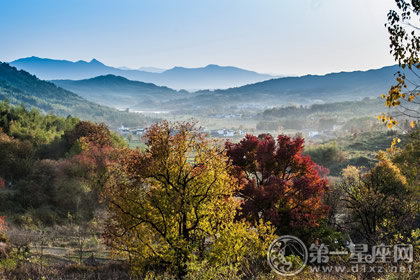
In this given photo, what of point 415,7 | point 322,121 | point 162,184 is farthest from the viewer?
point 322,121

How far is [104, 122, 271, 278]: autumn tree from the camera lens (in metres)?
9.92

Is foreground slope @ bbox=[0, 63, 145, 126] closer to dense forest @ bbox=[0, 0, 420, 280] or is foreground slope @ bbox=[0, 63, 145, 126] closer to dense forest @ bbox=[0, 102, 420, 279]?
dense forest @ bbox=[0, 0, 420, 280]

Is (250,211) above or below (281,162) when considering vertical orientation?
below

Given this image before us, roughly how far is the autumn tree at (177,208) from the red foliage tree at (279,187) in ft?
5.35

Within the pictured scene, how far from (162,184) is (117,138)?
103 feet

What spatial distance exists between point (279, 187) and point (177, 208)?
188 inches

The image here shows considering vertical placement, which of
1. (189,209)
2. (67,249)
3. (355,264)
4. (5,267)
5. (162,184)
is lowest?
(67,249)

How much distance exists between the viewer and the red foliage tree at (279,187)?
12719 millimetres

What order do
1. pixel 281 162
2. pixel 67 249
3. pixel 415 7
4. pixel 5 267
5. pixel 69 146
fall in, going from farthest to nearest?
pixel 69 146 < pixel 67 249 < pixel 281 162 < pixel 5 267 < pixel 415 7

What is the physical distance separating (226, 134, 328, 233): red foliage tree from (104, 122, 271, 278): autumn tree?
64.2 inches

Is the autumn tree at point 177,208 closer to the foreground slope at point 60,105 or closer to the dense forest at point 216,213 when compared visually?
the dense forest at point 216,213

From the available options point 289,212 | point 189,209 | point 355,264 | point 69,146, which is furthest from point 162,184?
point 69,146

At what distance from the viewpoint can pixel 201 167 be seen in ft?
36.3

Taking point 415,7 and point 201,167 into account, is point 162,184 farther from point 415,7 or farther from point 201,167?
point 415,7
